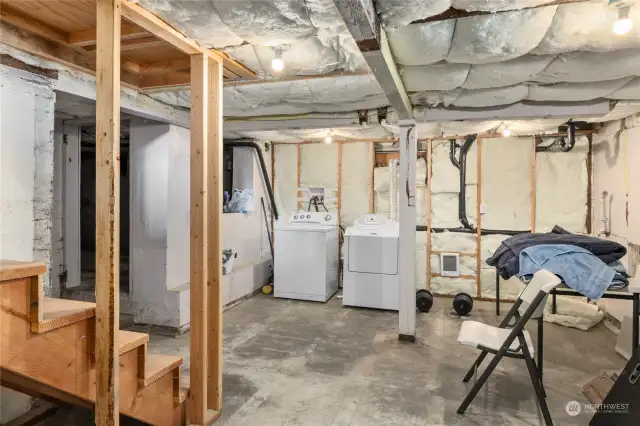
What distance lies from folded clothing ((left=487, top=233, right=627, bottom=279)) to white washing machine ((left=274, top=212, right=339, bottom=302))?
6.85 feet

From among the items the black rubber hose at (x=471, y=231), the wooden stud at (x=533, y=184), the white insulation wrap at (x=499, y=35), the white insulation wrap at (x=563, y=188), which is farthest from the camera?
the black rubber hose at (x=471, y=231)

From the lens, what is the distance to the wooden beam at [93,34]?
1.99 meters

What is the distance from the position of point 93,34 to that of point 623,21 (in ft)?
8.15

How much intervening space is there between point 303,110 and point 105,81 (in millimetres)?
2181

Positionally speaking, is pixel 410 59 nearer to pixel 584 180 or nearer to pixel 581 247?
pixel 581 247

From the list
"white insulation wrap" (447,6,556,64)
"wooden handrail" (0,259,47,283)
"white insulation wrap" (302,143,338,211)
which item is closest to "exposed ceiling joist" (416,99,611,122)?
"white insulation wrap" (447,6,556,64)

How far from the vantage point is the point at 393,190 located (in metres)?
5.19

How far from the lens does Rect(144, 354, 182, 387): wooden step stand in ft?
6.16

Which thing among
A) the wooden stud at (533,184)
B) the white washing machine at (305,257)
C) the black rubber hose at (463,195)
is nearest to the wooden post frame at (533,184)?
the wooden stud at (533,184)

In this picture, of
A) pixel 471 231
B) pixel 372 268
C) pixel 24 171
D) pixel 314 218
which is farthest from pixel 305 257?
pixel 24 171

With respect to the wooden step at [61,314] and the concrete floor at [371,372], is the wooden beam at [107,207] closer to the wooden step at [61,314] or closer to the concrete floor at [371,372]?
the wooden step at [61,314]

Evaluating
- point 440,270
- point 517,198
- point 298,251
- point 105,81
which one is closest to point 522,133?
point 517,198

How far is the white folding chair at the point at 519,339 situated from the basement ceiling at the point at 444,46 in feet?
4.14

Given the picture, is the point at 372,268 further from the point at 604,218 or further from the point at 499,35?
the point at 499,35
